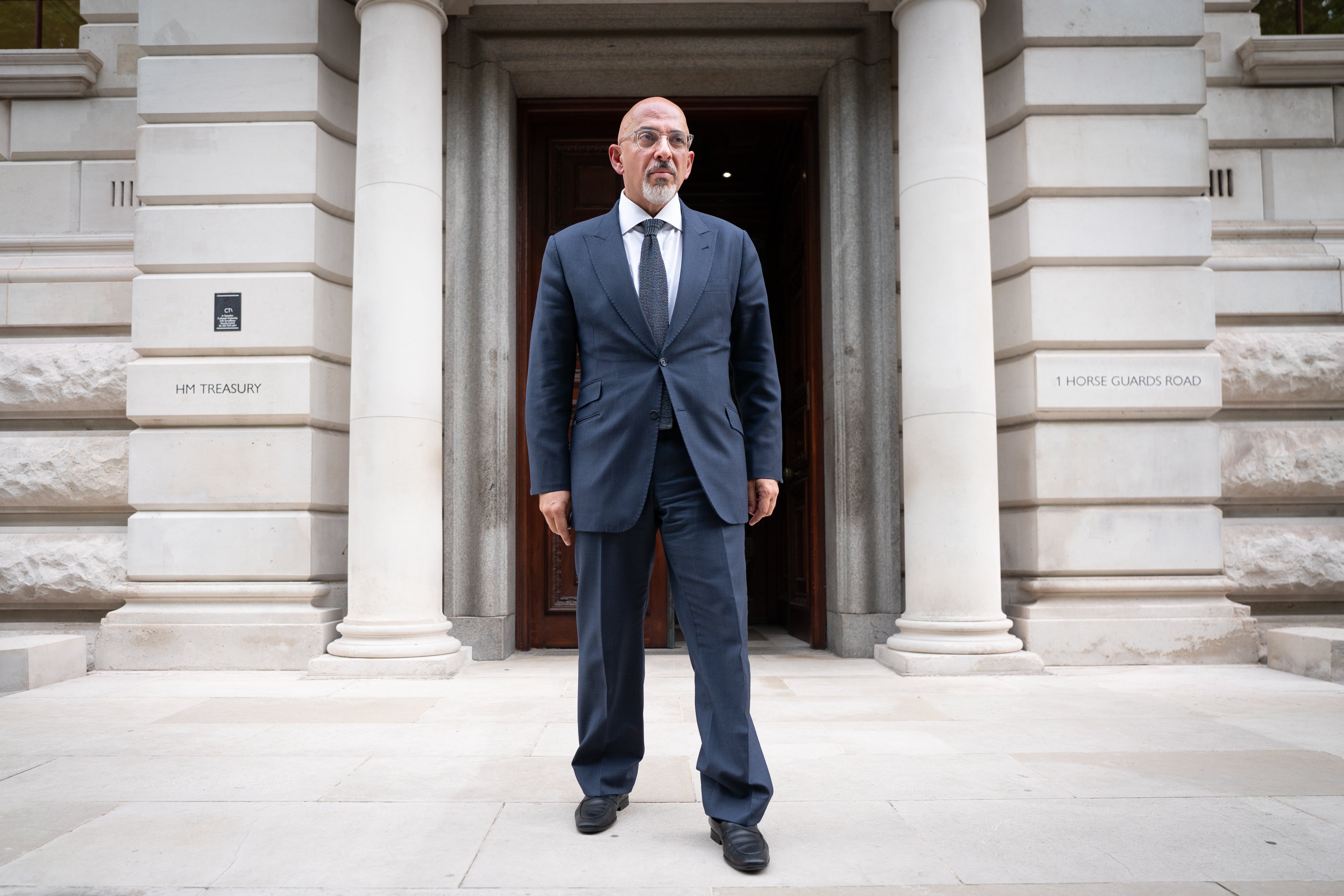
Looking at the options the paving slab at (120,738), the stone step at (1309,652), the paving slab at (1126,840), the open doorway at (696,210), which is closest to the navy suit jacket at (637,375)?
the paving slab at (1126,840)

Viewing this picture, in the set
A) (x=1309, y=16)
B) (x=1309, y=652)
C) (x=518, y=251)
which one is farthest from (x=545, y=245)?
(x=1309, y=16)

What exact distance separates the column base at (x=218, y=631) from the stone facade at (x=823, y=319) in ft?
0.08

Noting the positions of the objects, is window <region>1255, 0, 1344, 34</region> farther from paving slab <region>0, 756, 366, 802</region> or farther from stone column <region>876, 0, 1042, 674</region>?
paving slab <region>0, 756, 366, 802</region>

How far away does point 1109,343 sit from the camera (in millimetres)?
6719

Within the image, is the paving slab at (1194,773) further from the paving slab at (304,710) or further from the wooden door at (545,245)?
the wooden door at (545,245)

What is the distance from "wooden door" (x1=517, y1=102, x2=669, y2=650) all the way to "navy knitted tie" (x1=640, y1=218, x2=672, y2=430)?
14.8 ft

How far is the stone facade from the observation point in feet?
21.0

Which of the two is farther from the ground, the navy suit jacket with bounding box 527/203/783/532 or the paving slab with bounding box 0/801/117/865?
the navy suit jacket with bounding box 527/203/783/532

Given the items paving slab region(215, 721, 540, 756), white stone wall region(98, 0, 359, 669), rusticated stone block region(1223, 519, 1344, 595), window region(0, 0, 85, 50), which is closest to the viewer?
paving slab region(215, 721, 540, 756)

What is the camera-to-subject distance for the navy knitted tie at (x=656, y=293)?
281 cm

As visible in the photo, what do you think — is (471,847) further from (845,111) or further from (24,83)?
(24,83)

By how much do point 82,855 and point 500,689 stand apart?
10.0 ft

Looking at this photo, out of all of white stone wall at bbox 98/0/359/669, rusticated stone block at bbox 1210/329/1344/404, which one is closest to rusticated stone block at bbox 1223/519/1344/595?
rusticated stone block at bbox 1210/329/1344/404

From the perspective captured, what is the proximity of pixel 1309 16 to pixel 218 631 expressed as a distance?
1017cm
